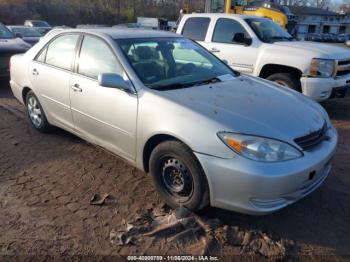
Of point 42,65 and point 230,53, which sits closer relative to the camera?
point 42,65

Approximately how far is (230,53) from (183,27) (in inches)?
56.1

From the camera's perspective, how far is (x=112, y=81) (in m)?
3.46

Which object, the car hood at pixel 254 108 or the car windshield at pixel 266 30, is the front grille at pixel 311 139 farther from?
the car windshield at pixel 266 30

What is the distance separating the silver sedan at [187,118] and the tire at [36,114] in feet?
0.98

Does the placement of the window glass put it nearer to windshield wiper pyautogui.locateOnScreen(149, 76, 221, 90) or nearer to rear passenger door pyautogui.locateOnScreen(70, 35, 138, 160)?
rear passenger door pyautogui.locateOnScreen(70, 35, 138, 160)

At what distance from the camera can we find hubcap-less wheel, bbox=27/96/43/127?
525 cm

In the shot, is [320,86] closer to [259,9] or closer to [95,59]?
[95,59]

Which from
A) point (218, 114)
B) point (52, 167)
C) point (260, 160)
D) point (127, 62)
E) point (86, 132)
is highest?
point (127, 62)

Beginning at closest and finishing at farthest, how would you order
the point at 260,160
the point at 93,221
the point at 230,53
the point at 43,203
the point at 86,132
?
the point at 260,160 < the point at 93,221 < the point at 43,203 < the point at 86,132 < the point at 230,53

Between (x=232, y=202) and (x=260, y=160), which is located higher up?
(x=260, y=160)

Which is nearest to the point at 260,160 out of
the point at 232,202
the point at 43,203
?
the point at 232,202

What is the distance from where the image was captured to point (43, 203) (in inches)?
140

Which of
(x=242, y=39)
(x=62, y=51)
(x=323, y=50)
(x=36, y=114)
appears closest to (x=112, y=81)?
(x=62, y=51)

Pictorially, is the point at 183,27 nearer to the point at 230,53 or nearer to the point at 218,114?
the point at 230,53
